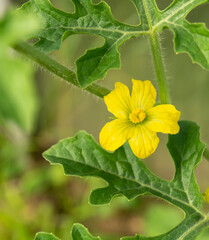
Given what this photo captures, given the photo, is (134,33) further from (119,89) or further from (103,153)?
(103,153)

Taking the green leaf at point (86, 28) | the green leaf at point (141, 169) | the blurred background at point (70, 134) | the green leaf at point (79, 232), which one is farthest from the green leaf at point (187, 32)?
the blurred background at point (70, 134)

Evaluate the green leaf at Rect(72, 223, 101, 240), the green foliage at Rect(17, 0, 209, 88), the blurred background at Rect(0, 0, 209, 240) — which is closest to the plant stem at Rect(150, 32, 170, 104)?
the green foliage at Rect(17, 0, 209, 88)

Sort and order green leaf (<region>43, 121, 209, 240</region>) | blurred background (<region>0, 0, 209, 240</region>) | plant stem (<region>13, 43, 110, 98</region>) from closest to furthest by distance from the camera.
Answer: plant stem (<region>13, 43, 110, 98</region>)
green leaf (<region>43, 121, 209, 240</region>)
blurred background (<region>0, 0, 209, 240</region>)

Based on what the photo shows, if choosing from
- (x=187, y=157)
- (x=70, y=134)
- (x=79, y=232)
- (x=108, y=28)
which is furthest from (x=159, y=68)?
(x=70, y=134)

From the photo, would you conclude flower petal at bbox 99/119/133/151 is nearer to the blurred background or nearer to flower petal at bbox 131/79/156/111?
flower petal at bbox 131/79/156/111

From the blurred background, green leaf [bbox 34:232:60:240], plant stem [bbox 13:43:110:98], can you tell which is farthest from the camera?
the blurred background

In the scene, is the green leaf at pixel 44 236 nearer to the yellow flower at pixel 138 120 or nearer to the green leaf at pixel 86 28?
the yellow flower at pixel 138 120
